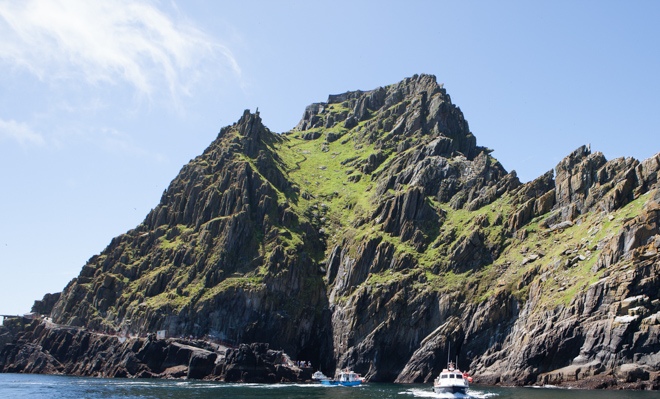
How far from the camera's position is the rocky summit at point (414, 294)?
121 meters

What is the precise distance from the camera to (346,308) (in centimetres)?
16638

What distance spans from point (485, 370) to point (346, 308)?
43299 mm

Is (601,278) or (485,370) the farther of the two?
(485,370)

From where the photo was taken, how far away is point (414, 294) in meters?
159

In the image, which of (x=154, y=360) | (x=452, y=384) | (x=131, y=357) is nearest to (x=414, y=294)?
(x=452, y=384)

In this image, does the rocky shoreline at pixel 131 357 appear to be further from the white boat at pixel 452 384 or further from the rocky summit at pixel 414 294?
the white boat at pixel 452 384

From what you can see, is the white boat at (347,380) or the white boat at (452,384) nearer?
the white boat at (452,384)

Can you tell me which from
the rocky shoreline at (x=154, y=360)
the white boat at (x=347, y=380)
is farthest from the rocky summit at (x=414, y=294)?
the white boat at (x=347, y=380)

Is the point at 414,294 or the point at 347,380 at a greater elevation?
the point at 414,294

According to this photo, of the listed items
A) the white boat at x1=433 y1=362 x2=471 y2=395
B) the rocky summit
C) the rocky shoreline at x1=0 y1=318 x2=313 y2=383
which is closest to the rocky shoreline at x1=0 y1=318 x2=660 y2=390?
the rocky shoreline at x1=0 y1=318 x2=313 y2=383

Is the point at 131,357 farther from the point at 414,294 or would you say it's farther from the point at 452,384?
the point at 452,384

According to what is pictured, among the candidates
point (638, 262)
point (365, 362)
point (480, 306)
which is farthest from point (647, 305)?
point (365, 362)

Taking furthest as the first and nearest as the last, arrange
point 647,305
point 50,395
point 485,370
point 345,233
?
point 345,233
point 485,370
point 647,305
point 50,395

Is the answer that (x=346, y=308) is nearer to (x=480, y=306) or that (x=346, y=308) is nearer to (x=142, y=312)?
(x=480, y=306)
